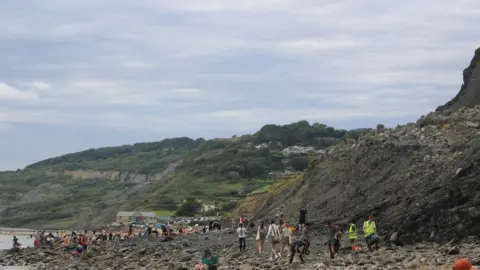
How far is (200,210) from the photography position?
126500 millimetres

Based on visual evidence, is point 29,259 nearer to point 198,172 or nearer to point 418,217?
point 418,217

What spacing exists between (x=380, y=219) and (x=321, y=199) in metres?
12.7

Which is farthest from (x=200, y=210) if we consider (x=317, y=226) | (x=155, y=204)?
(x=317, y=226)

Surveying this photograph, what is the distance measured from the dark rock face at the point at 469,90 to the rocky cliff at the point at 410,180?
20.4 ft

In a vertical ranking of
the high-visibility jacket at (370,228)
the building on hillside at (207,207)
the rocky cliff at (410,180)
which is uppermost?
the rocky cliff at (410,180)

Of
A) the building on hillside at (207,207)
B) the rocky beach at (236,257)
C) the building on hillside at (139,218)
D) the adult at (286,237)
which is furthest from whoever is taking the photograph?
the building on hillside at (207,207)

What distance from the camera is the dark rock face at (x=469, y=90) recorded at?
52.5 meters

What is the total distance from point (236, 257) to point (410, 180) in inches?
404

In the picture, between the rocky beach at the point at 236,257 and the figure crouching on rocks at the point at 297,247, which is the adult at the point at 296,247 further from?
the rocky beach at the point at 236,257

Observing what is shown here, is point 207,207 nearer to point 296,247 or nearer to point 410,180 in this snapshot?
point 410,180

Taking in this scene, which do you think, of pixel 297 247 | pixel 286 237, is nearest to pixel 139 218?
pixel 286 237

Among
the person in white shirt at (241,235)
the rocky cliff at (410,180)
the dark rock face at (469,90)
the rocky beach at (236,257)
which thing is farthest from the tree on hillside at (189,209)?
the person in white shirt at (241,235)

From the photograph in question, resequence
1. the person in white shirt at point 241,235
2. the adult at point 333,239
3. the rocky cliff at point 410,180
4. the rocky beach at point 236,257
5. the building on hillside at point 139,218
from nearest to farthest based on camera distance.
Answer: the rocky beach at point 236,257 → the adult at point 333,239 → the rocky cliff at point 410,180 → the person in white shirt at point 241,235 → the building on hillside at point 139,218

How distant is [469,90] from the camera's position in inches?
2136
